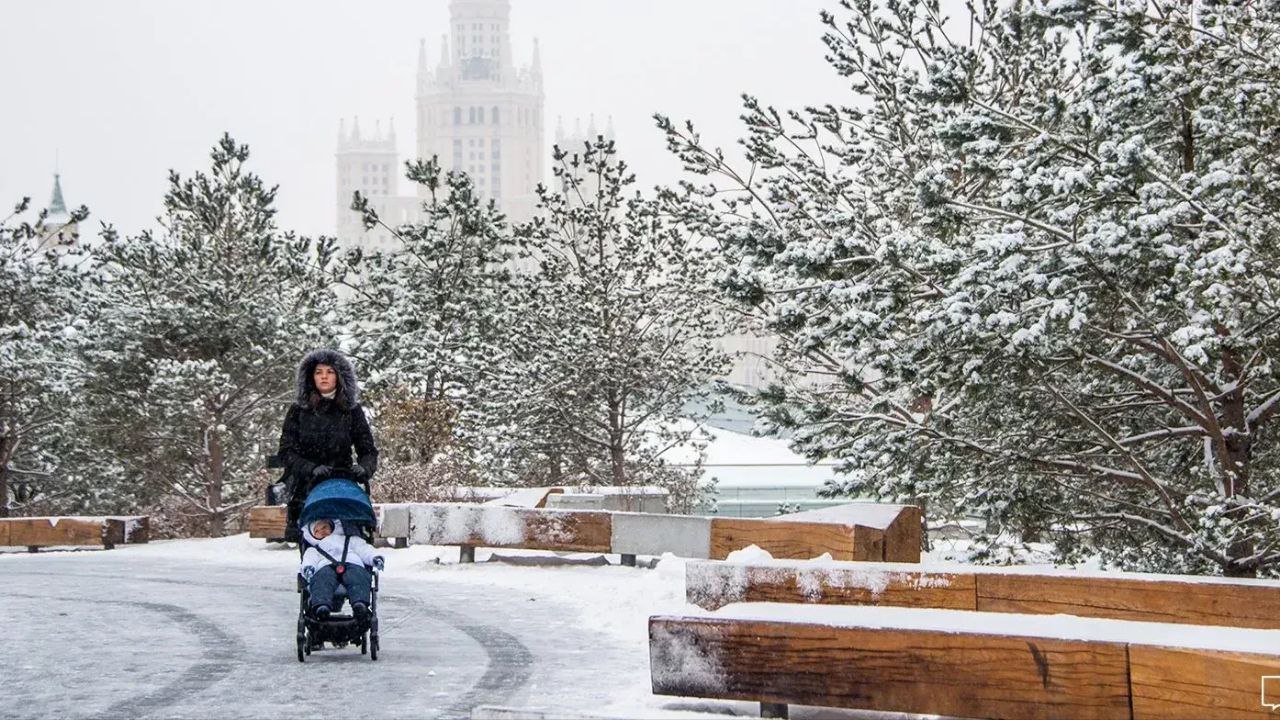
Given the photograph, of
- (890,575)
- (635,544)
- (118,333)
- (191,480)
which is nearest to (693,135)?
(635,544)

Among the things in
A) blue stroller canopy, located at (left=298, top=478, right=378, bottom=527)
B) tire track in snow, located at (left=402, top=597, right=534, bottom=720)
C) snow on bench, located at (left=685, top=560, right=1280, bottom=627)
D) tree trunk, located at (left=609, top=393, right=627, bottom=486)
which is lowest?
tire track in snow, located at (left=402, top=597, right=534, bottom=720)

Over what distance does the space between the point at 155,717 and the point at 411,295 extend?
31.7 m

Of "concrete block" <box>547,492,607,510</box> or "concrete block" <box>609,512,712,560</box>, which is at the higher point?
"concrete block" <box>547,492,607,510</box>

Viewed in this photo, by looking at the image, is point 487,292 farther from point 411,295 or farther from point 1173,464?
point 1173,464

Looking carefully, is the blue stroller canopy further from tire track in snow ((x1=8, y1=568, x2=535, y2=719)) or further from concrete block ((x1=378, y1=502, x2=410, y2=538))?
concrete block ((x1=378, y1=502, x2=410, y2=538))

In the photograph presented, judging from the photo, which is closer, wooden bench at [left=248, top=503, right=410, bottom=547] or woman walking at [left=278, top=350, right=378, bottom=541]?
woman walking at [left=278, top=350, right=378, bottom=541]

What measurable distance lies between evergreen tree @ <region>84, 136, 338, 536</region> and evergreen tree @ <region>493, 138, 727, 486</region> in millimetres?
5224

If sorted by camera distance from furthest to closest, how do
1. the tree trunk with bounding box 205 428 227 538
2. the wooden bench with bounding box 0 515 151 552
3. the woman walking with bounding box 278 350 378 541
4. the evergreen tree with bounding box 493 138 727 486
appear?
the tree trunk with bounding box 205 428 227 538 < the evergreen tree with bounding box 493 138 727 486 < the wooden bench with bounding box 0 515 151 552 < the woman walking with bounding box 278 350 378 541

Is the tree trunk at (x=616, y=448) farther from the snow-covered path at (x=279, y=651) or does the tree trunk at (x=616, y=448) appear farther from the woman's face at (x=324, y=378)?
the woman's face at (x=324, y=378)

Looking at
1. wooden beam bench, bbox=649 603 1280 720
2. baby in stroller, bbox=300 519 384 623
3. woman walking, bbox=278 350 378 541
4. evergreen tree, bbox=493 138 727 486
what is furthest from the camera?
evergreen tree, bbox=493 138 727 486

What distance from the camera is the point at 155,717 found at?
7504 millimetres
